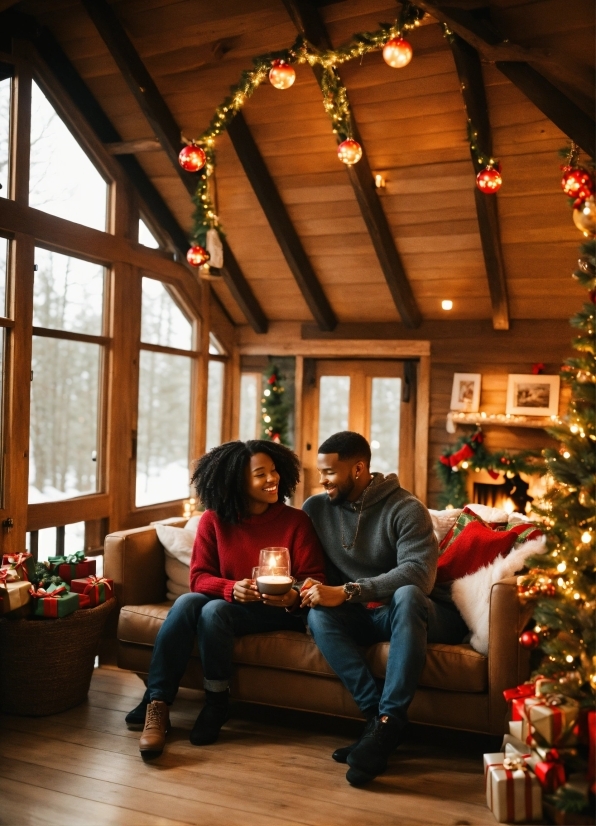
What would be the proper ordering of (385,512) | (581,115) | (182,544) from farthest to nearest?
(581,115), (182,544), (385,512)

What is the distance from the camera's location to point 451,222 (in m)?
5.14

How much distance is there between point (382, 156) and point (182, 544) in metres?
2.86


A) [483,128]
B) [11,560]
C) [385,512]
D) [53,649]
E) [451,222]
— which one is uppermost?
[483,128]

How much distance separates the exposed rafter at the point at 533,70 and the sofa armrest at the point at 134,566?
2559 mm

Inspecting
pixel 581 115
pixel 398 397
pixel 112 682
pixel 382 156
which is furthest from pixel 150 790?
pixel 398 397

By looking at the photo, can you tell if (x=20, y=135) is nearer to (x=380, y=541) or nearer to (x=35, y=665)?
(x=35, y=665)

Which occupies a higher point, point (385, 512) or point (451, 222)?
point (451, 222)

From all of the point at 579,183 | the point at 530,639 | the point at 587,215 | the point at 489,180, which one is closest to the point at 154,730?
the point at 530,639

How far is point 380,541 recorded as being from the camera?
9.77 ft

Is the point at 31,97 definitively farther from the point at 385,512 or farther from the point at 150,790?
the point at 150,790

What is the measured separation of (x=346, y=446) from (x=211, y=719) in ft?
3.79

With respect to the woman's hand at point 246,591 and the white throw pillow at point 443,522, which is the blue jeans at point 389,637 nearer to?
the woman's hand at point 246,591

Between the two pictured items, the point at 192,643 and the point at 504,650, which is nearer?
the point at 504,650

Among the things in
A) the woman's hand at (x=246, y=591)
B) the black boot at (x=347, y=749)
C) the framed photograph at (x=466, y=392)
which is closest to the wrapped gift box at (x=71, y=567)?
the woman's hand at (x=246, y=591)
